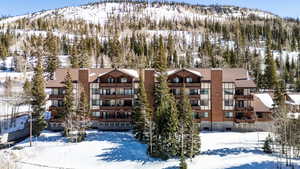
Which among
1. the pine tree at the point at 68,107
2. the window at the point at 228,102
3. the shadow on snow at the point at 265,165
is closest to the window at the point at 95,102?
the pine tree at the point at 68,107

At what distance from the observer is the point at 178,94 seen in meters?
57.4

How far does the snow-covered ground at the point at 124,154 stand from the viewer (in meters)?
39.3

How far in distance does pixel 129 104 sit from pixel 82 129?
1170 centimetres

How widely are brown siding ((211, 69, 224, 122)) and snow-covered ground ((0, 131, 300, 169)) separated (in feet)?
18.2

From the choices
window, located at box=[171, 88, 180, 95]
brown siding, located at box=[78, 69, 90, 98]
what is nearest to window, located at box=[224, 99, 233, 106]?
window, located at box=[171, 88, 180, 95]

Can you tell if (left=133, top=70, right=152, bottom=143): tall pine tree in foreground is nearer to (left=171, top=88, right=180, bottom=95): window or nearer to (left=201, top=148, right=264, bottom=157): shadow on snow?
(left=171, top=88, right=180, bottom=95): window

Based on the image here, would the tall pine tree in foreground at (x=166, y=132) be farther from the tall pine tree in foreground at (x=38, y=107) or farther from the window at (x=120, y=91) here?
the tall pine tree in foreground at (x=38, y=107)

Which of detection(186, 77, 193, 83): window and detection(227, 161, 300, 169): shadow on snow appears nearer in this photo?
detection(227, 161, 300, 169): shadow on snow

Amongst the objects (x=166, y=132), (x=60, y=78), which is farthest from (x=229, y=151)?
(x=60, y=78)

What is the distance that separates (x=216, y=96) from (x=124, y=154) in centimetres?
2267

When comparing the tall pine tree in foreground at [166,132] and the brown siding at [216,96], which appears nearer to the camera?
the tall pine tree in foreground at [166,132]

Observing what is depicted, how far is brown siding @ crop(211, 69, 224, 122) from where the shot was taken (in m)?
55.7

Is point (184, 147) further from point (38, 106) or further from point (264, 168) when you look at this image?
point (38, 106)

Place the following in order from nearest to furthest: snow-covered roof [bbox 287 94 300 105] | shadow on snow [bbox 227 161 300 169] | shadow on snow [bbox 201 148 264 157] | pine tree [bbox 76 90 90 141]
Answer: shadow on snow [bbox 227 161 300 169]
shadow on snow [bbox 201 148 264 157]
pine tree [bbox 76 90 90 141]
snow-covered roof [bbox 287 94 300 105]
